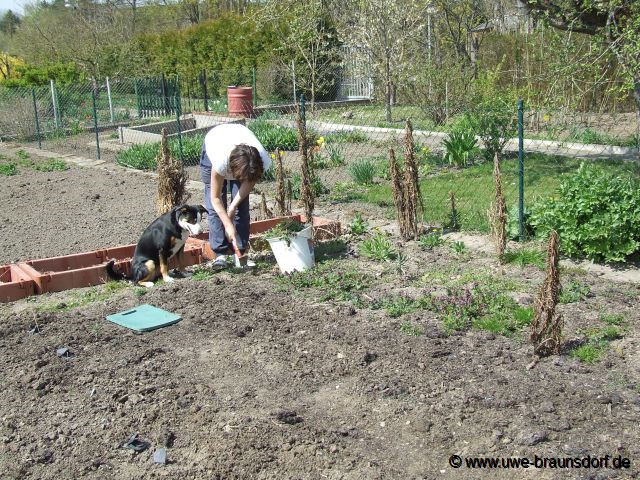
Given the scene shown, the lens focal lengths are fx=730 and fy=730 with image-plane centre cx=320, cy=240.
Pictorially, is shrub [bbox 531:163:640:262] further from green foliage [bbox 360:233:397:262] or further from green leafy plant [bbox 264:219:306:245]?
green leafy plant [bbox 264:219:306:245]

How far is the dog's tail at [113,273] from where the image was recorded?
645 centimetres

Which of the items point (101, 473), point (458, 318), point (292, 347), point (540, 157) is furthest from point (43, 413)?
point (540, 157)

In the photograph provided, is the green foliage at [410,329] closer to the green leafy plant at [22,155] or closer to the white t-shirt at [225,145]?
the white t-shirt at [225,145]

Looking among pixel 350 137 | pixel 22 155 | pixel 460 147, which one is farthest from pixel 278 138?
pixel 22 155

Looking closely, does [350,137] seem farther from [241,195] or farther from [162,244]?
[162,244]

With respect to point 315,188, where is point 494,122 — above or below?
above

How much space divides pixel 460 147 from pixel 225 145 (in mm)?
5358

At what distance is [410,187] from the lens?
7109 mm

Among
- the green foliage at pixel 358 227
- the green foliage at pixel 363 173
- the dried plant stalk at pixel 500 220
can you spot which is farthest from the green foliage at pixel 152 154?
the dried plant stalk at pixel 500 220

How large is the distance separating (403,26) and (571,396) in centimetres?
1456

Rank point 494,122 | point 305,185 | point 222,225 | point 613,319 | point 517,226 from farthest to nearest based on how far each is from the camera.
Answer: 1. point 494,122
2. point 305,185
3. point 517,226
4. point 222,225
5. point 613,319

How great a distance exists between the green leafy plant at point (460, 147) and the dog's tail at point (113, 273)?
5.67m

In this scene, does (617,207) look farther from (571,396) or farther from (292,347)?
(292,347)

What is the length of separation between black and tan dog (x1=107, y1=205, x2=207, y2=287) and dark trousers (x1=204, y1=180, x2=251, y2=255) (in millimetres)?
126
